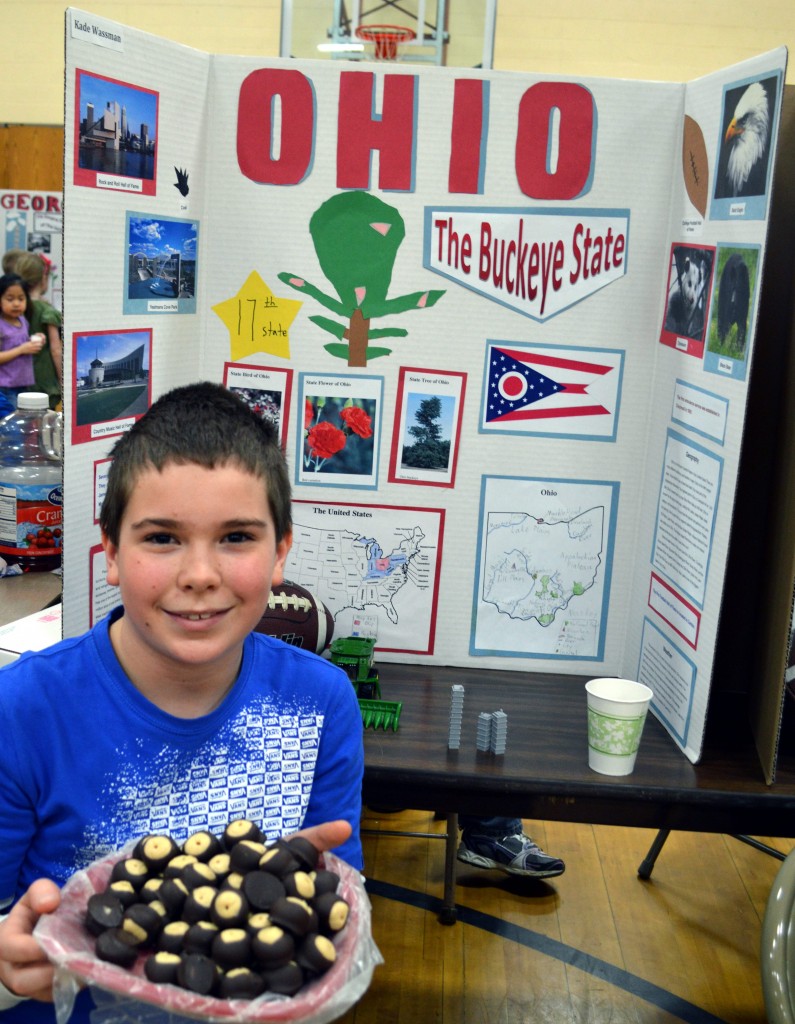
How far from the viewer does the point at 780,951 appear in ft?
4.16

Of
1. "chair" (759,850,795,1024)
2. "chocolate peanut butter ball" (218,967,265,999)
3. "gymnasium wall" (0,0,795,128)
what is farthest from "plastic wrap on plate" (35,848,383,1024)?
"gymnasium wall" (0,0,795,128)

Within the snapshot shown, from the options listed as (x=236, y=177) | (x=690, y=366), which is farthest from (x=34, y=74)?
(x=690, y=366)

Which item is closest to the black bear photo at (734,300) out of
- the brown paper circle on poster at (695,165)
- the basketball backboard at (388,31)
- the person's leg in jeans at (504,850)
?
the brown paper circle on poster at (695,165)

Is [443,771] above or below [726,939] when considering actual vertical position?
above

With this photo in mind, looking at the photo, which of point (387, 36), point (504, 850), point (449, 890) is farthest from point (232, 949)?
point (387, 36)

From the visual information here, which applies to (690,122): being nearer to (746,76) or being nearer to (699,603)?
(746,76)

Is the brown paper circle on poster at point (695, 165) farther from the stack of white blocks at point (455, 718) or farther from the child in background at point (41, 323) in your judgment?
the child in background at point (41, 323)

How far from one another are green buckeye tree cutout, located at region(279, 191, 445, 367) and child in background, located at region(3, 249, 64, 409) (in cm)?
318

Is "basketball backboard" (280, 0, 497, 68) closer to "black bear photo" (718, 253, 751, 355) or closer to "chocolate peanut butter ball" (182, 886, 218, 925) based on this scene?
"black bear photo" (718, 253, 751, 355)

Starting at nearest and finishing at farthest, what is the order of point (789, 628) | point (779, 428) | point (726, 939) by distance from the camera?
point (789, 628) < point (779, 428) < point (726, 939)

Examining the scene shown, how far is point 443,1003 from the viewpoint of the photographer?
2146 millimetres

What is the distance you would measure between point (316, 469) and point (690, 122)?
0.79 metres

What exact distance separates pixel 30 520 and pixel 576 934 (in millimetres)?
1438

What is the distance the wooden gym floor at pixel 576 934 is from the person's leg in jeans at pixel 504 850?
0.05 metres
